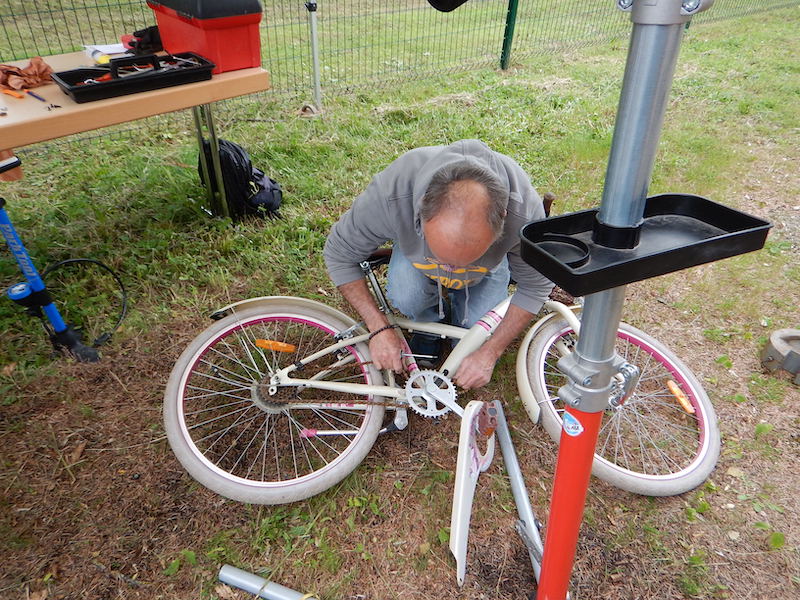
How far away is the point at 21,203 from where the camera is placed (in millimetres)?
3865

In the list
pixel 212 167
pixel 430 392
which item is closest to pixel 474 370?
pixel 430 392

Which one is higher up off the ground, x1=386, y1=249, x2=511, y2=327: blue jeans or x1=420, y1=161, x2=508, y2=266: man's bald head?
x1=420, y1=161, x2=508, y2=266: man's bald head

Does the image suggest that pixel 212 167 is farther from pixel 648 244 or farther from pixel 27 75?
pixel 648 244

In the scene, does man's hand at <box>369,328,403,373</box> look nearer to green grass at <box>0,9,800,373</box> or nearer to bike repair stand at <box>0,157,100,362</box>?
green grass at <box>0,9,800,373</box>

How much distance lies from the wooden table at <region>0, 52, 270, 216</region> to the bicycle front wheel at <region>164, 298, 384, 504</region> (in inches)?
46.6

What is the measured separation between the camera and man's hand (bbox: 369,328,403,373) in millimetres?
2316

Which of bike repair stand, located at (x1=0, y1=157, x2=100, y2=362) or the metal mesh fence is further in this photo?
the metal mesh fence

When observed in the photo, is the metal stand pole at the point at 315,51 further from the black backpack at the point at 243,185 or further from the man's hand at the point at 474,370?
the man's hand at the point at 474,370

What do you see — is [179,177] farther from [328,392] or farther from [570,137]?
[570,137]

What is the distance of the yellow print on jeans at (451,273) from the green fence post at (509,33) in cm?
541

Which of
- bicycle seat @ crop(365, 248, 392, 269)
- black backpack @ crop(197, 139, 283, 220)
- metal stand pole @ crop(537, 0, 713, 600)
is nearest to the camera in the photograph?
metal stand pole @ crop(537, 0, 713, 600)

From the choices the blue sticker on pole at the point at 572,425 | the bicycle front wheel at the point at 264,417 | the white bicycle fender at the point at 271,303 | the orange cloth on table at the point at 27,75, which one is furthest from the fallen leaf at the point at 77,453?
the blue sticker on pole at the point at 572,425

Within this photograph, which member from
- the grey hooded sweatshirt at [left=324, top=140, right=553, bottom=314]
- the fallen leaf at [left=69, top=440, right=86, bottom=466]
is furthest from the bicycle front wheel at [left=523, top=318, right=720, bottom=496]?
the fallen leaf at [left=69, top=440, right=86, bottom=466]

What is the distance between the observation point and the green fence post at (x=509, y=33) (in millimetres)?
6664
